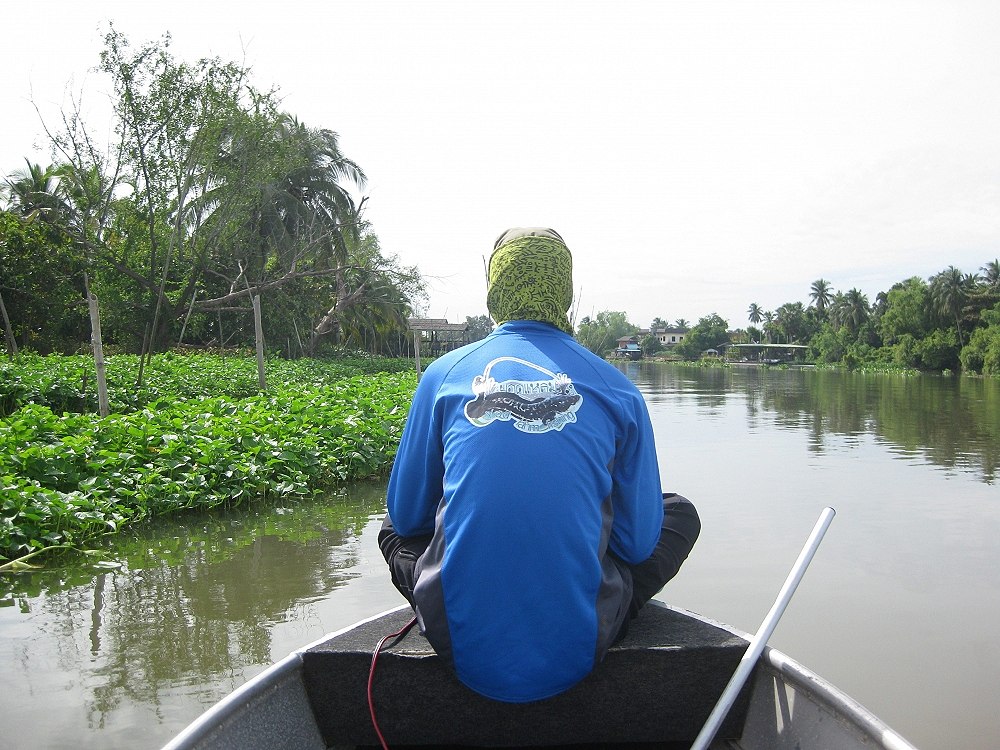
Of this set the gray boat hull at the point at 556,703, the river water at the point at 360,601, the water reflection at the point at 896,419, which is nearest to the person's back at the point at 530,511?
the gray boat hull at the point at 556,703

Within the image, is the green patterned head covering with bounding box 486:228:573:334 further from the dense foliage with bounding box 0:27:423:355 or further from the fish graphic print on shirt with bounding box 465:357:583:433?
the dense foliage with bounding box 0:27:423:355

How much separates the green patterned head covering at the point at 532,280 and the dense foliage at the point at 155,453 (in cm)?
346

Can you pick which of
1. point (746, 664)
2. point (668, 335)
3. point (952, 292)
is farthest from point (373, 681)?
point (668, 335)

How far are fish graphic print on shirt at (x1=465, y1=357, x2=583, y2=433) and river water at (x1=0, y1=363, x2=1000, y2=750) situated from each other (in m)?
1.79

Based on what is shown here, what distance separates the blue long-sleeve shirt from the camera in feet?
5.18

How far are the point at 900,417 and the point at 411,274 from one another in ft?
34.7

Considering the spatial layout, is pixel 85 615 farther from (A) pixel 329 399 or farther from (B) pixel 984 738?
(A) pixel 329 399

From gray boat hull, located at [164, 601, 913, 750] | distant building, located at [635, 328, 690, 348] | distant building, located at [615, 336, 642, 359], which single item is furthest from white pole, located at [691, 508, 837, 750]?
distant building, located at [635, 328, 690, 348]

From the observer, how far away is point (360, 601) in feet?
13.4

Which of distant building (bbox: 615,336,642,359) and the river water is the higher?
distant building (bbox: 615,336,642,359)

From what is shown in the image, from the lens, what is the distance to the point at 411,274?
62.3 feet

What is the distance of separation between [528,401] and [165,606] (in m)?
3.00

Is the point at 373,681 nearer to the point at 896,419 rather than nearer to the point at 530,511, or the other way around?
the point at 530,511

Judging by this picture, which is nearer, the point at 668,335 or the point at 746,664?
the point at 746,664
